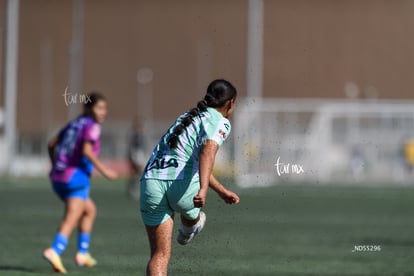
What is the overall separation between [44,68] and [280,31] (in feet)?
41.7

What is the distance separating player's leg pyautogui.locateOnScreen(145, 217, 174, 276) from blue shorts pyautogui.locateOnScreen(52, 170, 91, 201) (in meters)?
4.27

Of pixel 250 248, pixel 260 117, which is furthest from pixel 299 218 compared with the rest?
pixel 260 117

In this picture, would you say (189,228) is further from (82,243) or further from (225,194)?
(82,243)

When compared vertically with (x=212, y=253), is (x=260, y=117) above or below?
above

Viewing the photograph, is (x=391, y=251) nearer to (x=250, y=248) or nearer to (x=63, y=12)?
(x=250, y=248)

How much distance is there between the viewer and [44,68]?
61.2 m

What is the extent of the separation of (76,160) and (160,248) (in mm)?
4411

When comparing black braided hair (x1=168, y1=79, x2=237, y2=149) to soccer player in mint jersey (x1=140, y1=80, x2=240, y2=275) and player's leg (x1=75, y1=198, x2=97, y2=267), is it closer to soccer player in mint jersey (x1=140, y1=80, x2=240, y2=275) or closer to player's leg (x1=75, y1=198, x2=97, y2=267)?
soccer player in mint jersey (x1=140, y1=80, x2=240, y2=275)

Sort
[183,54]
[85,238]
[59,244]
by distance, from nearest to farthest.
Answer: [59,244]
[85,238]
[183,54]

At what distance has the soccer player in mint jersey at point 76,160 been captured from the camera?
13.1 m

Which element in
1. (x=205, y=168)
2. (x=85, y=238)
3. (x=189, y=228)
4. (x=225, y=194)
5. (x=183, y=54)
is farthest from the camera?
(x=183, y=54)

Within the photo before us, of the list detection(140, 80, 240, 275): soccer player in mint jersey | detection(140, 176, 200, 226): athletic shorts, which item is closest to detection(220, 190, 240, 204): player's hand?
detection(140, 80, 240, 275): soccer player in mint jersey

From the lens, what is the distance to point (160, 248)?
9.13 meters

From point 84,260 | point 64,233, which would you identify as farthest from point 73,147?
point 84,260
